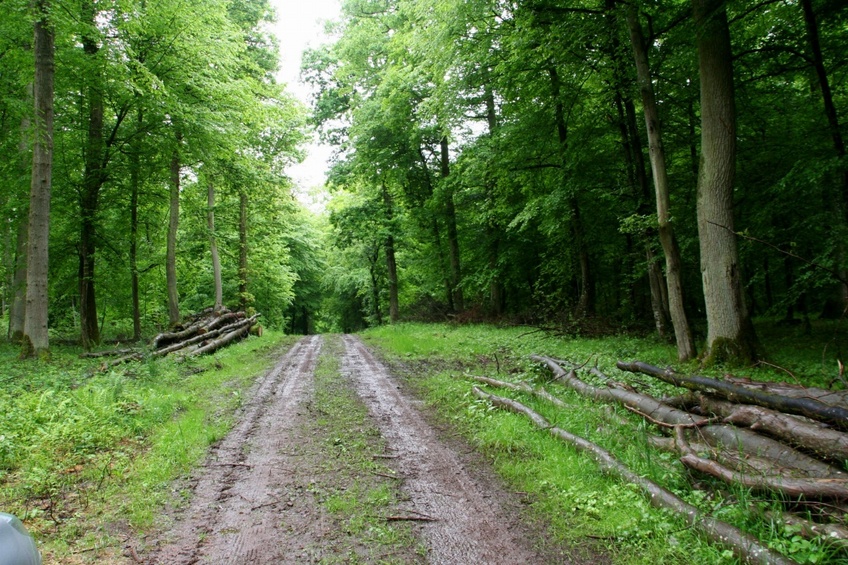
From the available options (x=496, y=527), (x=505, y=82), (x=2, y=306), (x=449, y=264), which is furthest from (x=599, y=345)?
(x=2, y=306)

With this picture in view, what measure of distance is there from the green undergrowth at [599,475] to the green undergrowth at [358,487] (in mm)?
1225

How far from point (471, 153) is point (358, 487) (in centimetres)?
1571

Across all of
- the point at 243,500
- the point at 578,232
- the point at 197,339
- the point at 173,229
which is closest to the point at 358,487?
the point at 243,500

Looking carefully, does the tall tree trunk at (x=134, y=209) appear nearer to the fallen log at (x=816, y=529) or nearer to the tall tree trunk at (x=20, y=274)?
the tall tree trunk at (x=20, y=274)

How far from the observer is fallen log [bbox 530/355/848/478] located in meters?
3.52

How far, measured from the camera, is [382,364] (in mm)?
12391

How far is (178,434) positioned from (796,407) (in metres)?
7.09

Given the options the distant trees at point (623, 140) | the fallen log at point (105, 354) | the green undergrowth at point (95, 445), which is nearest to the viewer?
the green undergrowth at point (95, 445)

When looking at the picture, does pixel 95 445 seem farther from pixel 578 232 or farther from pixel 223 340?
pixel 578 232

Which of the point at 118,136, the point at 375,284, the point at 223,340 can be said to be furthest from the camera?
the point at 375,284

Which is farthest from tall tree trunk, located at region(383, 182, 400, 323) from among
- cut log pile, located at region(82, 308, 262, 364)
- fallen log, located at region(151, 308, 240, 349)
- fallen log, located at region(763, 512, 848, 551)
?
fallen log, located at region(763, 512, 848, 551)

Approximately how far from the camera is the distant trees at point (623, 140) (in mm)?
8570

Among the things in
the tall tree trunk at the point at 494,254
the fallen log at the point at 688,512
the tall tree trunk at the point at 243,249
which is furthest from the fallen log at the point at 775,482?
the tall tree trunk at the point at 243,249

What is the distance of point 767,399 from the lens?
4.28 m
